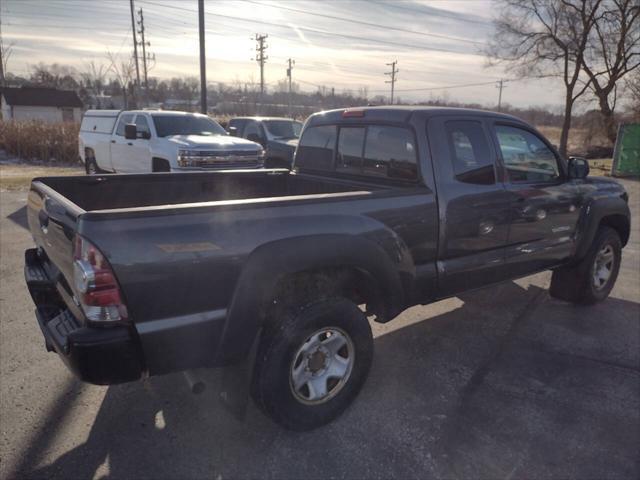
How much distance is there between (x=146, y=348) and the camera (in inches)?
91.5

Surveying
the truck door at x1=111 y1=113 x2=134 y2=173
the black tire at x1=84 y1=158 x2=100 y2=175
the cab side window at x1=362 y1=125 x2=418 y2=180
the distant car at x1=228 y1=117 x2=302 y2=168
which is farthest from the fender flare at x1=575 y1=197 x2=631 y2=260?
the black tire at x1=84 y1=158 x2=100 y2=175

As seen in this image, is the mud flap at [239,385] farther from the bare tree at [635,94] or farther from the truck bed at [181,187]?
the bare tree at [635,94]

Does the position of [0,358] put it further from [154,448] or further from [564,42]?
[564,42]

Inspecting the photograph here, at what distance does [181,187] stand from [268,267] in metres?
1.86

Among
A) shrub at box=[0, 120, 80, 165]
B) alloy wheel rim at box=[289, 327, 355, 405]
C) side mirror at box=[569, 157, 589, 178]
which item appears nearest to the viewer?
alloy wheel rim at box=[289, 327, 355, 405]

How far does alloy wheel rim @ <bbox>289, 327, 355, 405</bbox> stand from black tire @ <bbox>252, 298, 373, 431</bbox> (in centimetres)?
1

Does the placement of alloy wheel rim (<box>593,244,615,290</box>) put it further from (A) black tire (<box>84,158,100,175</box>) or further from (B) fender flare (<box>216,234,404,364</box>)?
(A) black tire (<box>84,158,100,175</box>)

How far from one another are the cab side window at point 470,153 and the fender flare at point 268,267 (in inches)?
44.2

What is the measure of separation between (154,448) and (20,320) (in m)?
A: 2.40

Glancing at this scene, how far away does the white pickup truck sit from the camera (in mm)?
9656

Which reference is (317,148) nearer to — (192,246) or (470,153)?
(470,153)

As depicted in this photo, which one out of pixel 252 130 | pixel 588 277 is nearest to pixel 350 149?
pixel 588 277

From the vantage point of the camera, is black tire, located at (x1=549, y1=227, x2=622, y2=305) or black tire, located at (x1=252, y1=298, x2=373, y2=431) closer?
black tire, located at (x1=252, y1=298, x2=373, y2=431)

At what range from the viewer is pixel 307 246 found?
267 centimetres
